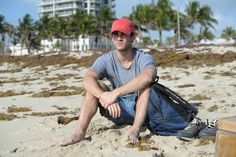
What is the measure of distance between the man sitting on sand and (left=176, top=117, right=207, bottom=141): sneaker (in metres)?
0.45

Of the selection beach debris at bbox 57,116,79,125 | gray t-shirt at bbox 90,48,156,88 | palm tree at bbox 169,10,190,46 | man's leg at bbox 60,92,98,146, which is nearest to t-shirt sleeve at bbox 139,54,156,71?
gray t-shirt at bbox 90,48,156,88

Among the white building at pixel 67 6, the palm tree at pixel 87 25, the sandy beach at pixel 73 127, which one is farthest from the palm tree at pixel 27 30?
the sandy beach at pixel 73 127

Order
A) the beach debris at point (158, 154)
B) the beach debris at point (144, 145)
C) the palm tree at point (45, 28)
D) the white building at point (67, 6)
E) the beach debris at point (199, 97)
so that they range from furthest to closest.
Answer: the white building at point (67, 6), the palm tree at point (45, 28), the beach debris at point (199, 97), the beach debris at point (144, 145), the beach debris at point (158, 154)

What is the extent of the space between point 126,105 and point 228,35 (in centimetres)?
7695

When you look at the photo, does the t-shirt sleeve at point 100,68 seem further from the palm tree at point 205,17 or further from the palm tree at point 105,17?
the palm tree at point 105,17

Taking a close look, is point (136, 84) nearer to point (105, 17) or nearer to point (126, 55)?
point (126, 55)

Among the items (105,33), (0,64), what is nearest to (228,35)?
(105,33)

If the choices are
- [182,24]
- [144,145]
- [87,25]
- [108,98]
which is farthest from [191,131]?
[87,25]

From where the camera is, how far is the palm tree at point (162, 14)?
60.5 m

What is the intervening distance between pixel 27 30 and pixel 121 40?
240 ft

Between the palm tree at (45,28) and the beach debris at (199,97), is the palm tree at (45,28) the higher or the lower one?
the higher one

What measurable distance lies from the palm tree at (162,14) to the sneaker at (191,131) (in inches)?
2210

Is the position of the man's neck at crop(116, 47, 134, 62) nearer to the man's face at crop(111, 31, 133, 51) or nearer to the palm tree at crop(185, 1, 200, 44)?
the man's face at crop(111, 31, 133, 51)

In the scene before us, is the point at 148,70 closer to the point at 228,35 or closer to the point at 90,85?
the point at 90,85
